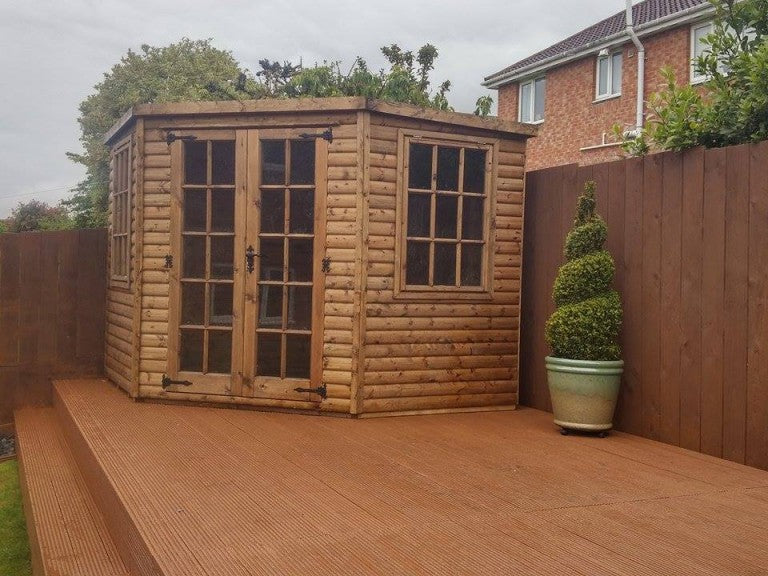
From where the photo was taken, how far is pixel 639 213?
18.6 ft

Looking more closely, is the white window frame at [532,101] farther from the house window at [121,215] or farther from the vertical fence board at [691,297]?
the vertical fence board at [691,297]

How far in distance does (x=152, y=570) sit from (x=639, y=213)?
13.2 feet

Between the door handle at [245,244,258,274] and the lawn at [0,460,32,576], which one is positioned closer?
the lawn at [0,460,32,576]

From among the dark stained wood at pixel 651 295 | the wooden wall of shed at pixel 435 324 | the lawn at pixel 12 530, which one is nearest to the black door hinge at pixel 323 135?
the wooden wall of shed at pixel 435 324

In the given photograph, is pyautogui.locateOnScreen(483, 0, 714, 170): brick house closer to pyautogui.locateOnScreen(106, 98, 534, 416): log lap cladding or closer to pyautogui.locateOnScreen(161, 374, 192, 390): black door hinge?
pyautogui.locateOnScreen(106, 98, 534, 416): log lap cladding

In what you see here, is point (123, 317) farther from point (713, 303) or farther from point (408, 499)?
point (713, 303)

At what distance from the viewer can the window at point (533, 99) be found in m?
20.2

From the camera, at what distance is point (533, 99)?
67.0 ft

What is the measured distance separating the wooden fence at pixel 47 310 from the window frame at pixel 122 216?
14.3 inches

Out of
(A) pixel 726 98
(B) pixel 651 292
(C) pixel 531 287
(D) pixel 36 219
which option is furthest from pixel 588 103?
Result: (D) pixel 36 219

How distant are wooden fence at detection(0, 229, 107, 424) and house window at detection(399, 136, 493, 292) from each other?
3.65 m

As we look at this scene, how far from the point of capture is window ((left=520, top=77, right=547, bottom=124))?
2016 cm

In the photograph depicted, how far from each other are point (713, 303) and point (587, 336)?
33.0 inches

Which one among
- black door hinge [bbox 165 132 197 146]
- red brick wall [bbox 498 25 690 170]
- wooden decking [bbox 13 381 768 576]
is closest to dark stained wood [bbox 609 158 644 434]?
wooden decking [bbox 13 381 768 576]
